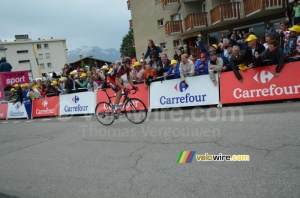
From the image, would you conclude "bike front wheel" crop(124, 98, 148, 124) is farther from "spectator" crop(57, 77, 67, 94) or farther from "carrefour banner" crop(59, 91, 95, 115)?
"spectator" crop(57, 77, 67, 94)

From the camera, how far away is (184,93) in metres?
9.81

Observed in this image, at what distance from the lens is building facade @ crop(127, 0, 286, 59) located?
2067 cm

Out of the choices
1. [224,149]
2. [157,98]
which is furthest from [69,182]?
[157,98]

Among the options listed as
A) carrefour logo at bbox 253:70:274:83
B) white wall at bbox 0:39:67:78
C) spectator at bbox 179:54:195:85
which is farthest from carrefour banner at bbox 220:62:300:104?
white wall at bbox 0:39:67:78

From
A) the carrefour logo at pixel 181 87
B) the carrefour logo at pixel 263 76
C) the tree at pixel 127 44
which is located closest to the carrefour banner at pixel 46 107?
the carrefour logo at pixel 181 87

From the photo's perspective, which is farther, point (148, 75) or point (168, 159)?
point (148, 75)

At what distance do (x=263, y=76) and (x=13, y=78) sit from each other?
16301 mm

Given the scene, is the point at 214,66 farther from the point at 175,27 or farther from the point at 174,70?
the point at 175,27

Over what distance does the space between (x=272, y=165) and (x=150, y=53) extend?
8.12 metres

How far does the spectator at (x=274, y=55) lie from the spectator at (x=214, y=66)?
1270 millimetres

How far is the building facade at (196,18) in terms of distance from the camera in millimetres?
20672

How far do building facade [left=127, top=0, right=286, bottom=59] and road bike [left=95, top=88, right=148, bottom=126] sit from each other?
14997 mm

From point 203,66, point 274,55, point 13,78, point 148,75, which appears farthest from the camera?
point 13,78

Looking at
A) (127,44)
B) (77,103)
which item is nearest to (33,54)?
(127,44)
